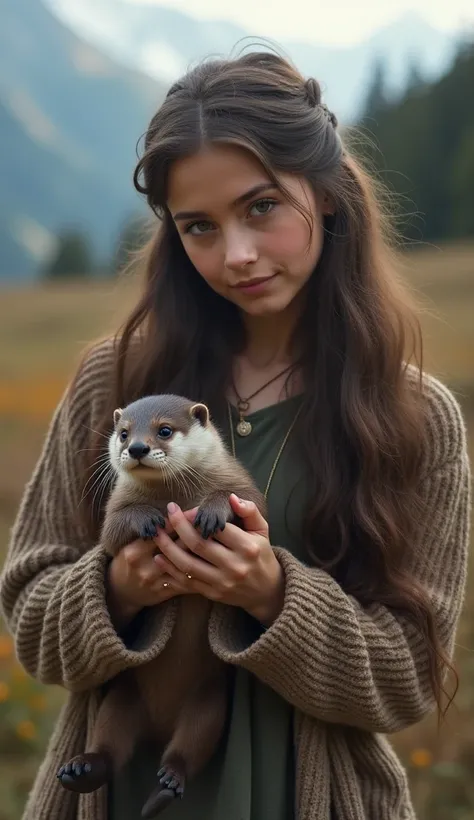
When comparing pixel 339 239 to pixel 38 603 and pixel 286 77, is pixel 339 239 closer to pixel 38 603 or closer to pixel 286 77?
pixel 286 77

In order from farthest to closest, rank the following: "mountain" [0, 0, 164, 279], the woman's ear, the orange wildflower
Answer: "mountain" [0, 0, 164, 279] < the orange wildflower < the woman's ear

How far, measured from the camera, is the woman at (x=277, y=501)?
6.31ft

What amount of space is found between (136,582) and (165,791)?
42 cm

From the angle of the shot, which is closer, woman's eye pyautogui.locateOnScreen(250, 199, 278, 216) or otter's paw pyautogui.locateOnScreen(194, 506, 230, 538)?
otter's paw pyautogui.locateOnScreen(194, 506, 230, 538)

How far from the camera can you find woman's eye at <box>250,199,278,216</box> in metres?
2.03

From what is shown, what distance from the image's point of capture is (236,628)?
2006 millimetres

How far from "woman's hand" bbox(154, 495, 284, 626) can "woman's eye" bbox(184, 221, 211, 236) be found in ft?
2.12

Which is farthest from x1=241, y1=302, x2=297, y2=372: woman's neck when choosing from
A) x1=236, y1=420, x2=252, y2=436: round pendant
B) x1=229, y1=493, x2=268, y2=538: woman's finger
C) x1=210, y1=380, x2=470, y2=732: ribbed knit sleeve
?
x1=229, y1=493, x2=268, y2=538: woman's finger

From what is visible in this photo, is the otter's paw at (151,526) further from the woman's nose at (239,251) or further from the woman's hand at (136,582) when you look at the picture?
the woman's nose at (239,251)

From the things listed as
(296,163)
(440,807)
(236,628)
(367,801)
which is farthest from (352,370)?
(440,807)

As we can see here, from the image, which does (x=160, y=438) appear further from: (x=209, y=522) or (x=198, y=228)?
(x=198, y=228)

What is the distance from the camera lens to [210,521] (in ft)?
6.00

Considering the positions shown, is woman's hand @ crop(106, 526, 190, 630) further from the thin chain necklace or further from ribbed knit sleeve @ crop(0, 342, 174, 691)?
the thin chain necklace

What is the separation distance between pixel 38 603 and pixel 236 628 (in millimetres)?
465
